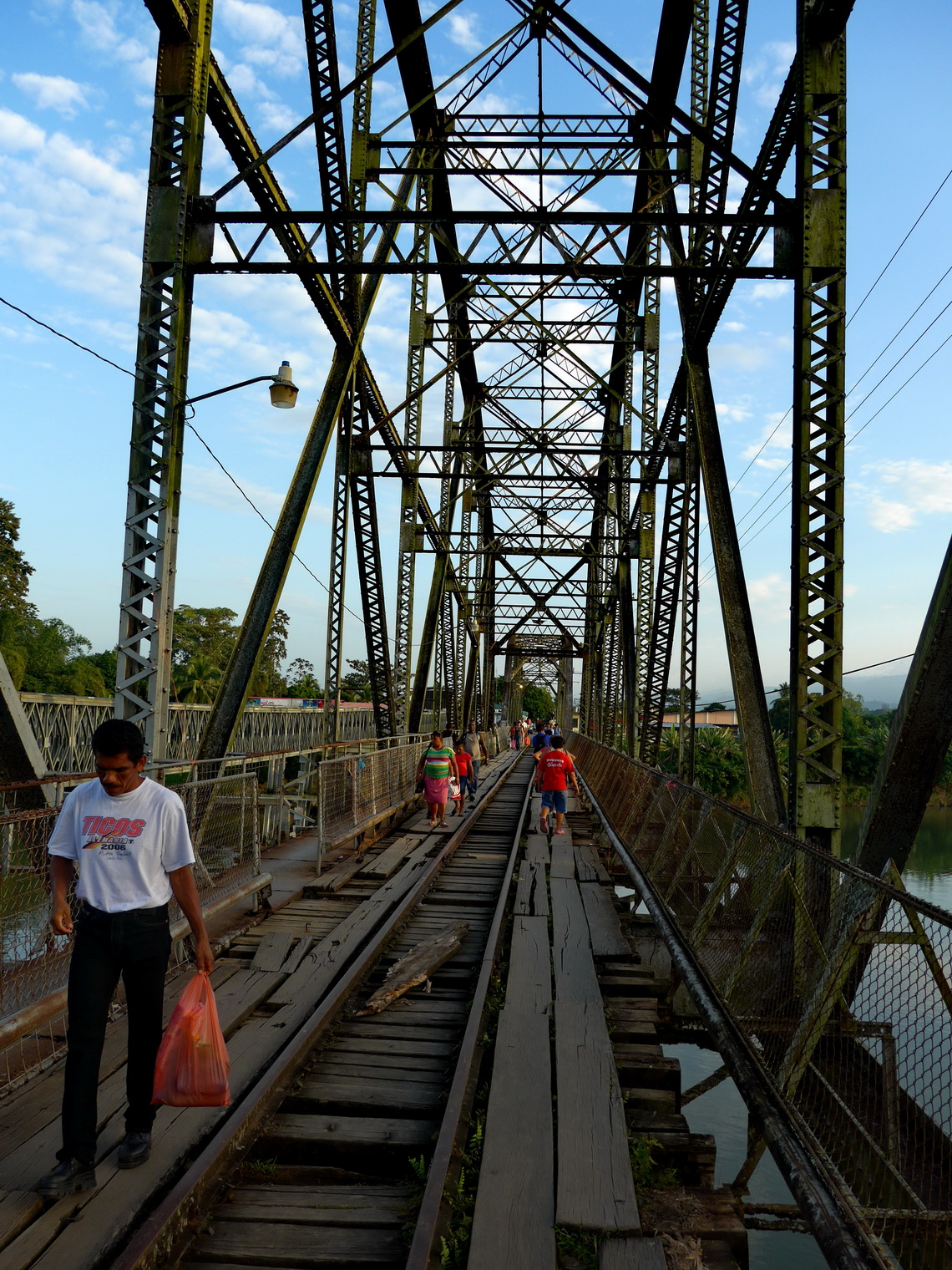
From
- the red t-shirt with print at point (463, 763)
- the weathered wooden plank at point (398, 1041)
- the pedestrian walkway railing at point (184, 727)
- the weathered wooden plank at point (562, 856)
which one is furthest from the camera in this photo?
the red t-shirt with print at point (463, 763)

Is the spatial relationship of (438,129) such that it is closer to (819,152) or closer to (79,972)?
Answer: (819,152)

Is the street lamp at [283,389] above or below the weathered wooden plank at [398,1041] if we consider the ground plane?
above

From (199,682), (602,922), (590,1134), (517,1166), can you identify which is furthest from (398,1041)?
(199,682)

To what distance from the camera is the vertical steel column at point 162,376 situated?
935 cm

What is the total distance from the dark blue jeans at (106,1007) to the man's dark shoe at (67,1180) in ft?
0.09

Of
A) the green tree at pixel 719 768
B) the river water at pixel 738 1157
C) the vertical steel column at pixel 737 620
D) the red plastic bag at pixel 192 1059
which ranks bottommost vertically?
the river water at pixel 738 1157

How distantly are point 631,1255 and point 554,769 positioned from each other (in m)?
11.2

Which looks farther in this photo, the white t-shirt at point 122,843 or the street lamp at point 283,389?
the street lamp at point 283,389

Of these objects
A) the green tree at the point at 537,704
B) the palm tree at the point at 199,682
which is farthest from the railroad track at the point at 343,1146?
the green tree at the point at 537,704

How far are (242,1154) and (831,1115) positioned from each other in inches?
110

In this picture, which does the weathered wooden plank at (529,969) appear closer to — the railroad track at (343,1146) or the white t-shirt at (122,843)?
the railroad track at (343,1146)

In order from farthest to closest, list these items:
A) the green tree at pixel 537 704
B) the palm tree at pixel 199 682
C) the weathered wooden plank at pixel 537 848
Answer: the green tree at pixel 537 704 → the palm tree at pixel 199 682 → the weathered wooden plank at pixel 537 848

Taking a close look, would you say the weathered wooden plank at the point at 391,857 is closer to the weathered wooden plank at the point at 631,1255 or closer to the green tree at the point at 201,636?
the weathered wooden plank at the point at 631,1255

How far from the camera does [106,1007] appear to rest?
374cm
